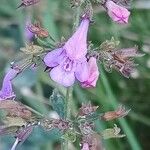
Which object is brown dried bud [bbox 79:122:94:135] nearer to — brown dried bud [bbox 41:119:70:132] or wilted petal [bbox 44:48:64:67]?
brown dried bud [bbox 41:119:70:132]

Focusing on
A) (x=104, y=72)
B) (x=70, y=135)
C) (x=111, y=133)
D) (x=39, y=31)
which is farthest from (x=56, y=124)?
(x=104, y=72)

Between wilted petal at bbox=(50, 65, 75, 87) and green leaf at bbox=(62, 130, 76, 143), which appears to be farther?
green leaf at bbox=(62, 130, 76, 143)

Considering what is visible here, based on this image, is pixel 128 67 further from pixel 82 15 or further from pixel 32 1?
pixel 32 1

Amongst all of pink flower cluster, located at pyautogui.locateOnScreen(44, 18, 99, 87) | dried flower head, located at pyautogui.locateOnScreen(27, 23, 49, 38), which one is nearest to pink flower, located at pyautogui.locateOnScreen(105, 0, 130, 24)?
pink flower cluster, located at pyautogui.locateOnScreen(44, 18, 99, 87)

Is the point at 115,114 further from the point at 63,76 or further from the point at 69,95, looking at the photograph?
the point at 63,76

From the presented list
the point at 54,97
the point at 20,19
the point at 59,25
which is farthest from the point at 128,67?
the point at 59,25
